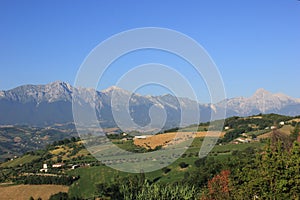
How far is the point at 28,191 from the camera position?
171 ft

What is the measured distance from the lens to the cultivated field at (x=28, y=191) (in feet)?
164

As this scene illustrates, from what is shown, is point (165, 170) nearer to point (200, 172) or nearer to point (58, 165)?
point (200, 172)

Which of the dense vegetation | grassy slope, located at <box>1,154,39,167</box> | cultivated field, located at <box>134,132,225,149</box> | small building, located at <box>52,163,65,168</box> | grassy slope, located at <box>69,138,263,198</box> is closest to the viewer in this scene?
the dense vegetation

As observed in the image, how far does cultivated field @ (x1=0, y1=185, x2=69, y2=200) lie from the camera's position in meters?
49.8

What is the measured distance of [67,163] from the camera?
68.8 m

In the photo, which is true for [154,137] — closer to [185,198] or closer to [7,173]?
[7,173]

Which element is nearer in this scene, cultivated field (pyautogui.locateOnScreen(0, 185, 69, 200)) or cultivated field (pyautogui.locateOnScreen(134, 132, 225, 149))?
cultivated field (pyautogui.locateOnScreen(0, 185, 69, 200))

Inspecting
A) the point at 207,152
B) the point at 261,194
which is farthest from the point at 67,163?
the point at 261,194

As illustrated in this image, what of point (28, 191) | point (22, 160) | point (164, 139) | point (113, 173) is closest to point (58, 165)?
point (113, 173)

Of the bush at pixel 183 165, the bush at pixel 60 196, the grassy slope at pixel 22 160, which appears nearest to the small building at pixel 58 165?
the grassy slope at pixel 22 160

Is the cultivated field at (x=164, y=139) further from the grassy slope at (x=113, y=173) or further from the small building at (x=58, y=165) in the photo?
the small building at (x=58, y=165)

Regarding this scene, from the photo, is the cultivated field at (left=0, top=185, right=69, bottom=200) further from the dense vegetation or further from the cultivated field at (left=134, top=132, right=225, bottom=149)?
the cultivated field at (left=134, top=132, right=225, bottom=149)

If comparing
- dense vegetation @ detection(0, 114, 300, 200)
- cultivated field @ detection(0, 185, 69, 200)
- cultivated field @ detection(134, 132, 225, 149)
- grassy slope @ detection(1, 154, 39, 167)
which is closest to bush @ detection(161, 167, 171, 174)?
dense vegetation @ detection(0, 114, 300, 200)

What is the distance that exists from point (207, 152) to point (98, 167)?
17.0 meters
